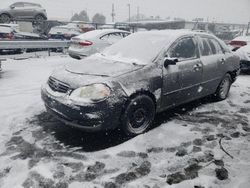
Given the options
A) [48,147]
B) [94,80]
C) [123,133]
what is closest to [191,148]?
[123,133]

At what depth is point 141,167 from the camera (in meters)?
3.76

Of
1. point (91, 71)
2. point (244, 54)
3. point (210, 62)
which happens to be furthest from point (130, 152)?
point (244, 54)

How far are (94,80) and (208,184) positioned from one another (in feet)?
6.78

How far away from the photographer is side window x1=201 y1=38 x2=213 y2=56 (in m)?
5.79

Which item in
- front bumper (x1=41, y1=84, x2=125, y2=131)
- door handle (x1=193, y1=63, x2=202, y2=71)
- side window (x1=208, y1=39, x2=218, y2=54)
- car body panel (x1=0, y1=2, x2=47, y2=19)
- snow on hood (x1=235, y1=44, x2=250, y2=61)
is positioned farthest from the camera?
car body panel (x1=0, y1=2, x2=47, y2=19)

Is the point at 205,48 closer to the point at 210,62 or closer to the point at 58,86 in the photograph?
the point at 210,62

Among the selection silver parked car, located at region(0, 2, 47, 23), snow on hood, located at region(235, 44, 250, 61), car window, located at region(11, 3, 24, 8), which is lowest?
snow on hood, located at region(235, 44, 250, 61)

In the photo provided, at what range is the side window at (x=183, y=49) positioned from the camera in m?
5.13

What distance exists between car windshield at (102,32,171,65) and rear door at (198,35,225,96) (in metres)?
1.02

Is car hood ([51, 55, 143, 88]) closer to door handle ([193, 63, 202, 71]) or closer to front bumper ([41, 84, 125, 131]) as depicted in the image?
front bumper ([41, 84, 125, 131])

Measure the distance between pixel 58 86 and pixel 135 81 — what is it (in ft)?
3.88

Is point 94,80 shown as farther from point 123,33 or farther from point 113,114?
point 123,33

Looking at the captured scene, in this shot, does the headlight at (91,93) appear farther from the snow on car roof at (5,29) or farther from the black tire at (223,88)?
the snow on car roof at (5,29)

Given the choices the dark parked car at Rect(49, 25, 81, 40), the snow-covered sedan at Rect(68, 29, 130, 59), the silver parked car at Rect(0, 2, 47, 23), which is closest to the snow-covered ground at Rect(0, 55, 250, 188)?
the snow-covered sedan at Rect(68, 29, 130, 59)
